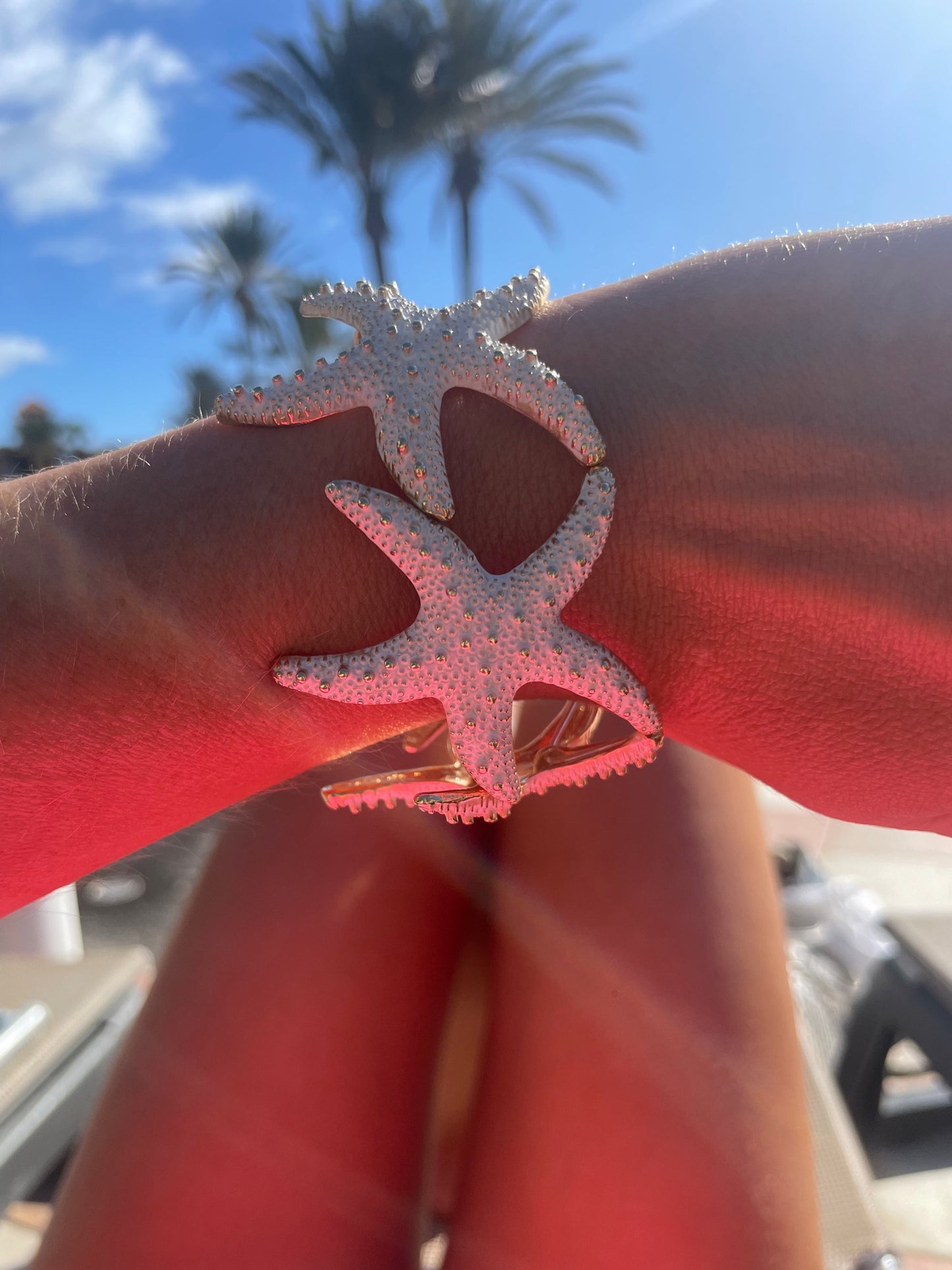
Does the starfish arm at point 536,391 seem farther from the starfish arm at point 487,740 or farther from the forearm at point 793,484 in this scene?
the starfish arm at point 487,740

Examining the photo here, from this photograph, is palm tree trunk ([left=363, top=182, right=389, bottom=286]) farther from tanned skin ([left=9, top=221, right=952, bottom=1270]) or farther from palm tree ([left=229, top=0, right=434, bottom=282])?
tanned skin ([left=9, top=221, right=952, bottom=1270])

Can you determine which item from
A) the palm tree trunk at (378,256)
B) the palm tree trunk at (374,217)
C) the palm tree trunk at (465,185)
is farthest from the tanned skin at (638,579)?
the palm tree trunk at (374,217)

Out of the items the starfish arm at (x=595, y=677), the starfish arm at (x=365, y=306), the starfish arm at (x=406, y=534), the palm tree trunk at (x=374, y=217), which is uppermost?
the palm tree trunk at (x=374, y=217)

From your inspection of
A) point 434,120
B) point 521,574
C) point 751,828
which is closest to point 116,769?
point 521,574

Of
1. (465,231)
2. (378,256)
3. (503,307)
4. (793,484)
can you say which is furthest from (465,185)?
(793,484)

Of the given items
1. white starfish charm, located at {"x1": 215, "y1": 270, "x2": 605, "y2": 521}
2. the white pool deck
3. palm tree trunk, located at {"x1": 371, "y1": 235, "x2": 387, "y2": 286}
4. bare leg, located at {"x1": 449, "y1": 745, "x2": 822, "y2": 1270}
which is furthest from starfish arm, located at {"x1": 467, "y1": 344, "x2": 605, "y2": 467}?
palm tree trunk, located at {"x1": 371, "y1": 235, "x2": 387, "y2": 286}

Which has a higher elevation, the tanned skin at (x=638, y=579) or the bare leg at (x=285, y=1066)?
the tanned skin at (x=638, y=579)

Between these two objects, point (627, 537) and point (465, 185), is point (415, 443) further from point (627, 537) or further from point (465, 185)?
point (465, 185)
